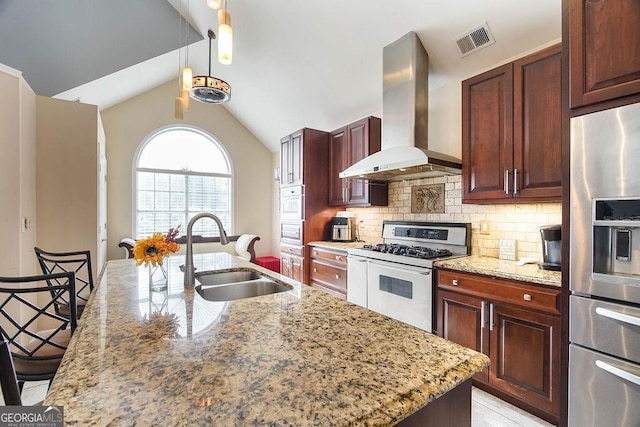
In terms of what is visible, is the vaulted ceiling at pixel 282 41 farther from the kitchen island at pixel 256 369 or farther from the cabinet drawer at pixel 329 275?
the kitchen island at pixel 256 369

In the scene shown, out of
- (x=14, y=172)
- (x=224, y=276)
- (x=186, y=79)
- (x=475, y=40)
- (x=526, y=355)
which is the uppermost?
(x=475, y=40)

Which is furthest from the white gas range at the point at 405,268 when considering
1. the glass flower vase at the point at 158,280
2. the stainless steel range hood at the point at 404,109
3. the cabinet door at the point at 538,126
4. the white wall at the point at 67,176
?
the white wall at the point at 67,176

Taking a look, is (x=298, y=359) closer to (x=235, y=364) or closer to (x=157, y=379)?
(x=235, y=364)

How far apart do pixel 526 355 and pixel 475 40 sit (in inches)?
97.0

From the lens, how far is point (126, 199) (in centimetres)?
500

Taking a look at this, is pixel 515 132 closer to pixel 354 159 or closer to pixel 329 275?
pixel 354 159

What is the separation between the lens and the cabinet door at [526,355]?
67.8 inches

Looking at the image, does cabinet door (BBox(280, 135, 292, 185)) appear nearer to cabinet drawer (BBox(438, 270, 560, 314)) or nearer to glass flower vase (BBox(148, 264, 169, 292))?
cabinet drawer (BBox(438, 270, 560, 314))

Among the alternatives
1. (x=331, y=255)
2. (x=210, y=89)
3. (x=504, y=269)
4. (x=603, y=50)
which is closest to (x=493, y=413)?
(x=504, y=269)

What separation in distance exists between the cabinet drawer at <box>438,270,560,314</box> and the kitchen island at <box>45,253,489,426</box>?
1280mm

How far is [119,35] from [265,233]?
397cm

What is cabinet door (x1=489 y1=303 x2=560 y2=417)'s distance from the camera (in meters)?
1.72

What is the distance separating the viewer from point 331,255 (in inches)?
137

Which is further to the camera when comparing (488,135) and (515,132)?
(488,135)
